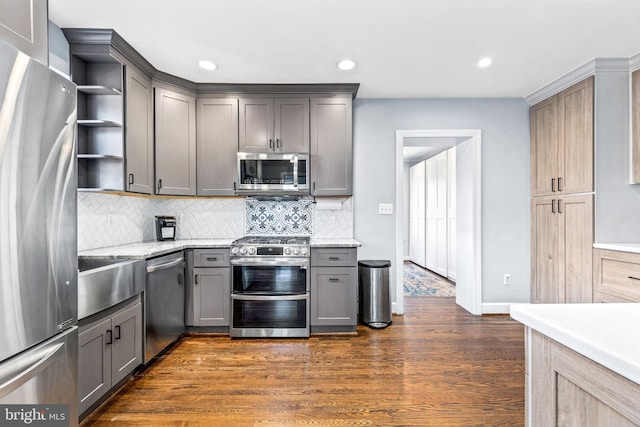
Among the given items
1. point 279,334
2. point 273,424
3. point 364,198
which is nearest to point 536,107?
point 364,198

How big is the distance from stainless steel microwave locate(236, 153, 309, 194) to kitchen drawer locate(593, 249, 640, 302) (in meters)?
2.71

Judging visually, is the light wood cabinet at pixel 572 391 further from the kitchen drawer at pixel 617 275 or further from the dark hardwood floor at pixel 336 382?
the kitchen drawer at pixel 617 275

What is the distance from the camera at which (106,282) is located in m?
1.86

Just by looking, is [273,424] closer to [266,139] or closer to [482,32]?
[266,139]

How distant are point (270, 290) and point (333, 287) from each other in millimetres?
616

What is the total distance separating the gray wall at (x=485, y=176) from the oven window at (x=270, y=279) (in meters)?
0.95

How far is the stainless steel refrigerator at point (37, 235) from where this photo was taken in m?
0.99

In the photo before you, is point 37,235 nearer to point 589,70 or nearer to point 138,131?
point 138,131

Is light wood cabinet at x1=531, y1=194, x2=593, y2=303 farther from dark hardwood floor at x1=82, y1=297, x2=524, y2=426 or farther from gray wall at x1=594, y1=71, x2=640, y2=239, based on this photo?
dark hardwood floor at x1=82, y1=297, x2=524, y2=426

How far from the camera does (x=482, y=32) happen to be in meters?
2.22

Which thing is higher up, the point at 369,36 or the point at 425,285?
the point at 369,36

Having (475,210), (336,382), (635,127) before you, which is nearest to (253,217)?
(336,382)

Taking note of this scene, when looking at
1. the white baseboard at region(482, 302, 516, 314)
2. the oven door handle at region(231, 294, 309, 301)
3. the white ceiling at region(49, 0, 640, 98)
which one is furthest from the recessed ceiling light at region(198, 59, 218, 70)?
the white baseboard at region(482, 302, 516, 314)

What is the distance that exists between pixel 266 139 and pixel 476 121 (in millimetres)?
2472
